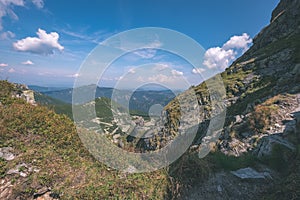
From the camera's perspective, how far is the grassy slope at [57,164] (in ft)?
18.9

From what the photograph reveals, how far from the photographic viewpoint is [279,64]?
23453 millimetres

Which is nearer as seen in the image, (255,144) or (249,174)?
(249,174)

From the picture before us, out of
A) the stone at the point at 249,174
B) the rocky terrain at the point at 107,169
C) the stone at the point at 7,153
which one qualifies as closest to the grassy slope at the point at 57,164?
the rocky terrain at the point at 107,169

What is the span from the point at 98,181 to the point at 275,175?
777cm

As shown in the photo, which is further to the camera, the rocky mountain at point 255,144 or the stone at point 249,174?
the stone at point 249,174

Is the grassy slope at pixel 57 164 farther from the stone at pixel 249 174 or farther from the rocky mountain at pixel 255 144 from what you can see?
the stone at pixel 249 174

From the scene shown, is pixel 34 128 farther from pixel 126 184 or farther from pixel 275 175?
pixel 275 175

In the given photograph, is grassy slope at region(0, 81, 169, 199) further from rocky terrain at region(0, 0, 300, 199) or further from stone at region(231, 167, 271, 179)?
stone at region(231, 167, 271, 179)

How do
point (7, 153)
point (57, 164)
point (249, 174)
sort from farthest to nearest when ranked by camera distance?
point (249, 174) < point (57, 164) < point (7, 153)

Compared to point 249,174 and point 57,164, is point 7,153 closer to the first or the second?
point 57,164

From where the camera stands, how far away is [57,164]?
6.55 meters

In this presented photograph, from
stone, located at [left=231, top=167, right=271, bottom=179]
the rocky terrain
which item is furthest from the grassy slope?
stone, located at [left=231, top=167, right=271, bottom=179]

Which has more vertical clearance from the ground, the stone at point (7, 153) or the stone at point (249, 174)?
the stone at point (7, 153)

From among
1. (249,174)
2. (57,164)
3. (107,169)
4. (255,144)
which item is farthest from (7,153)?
(255,144)
